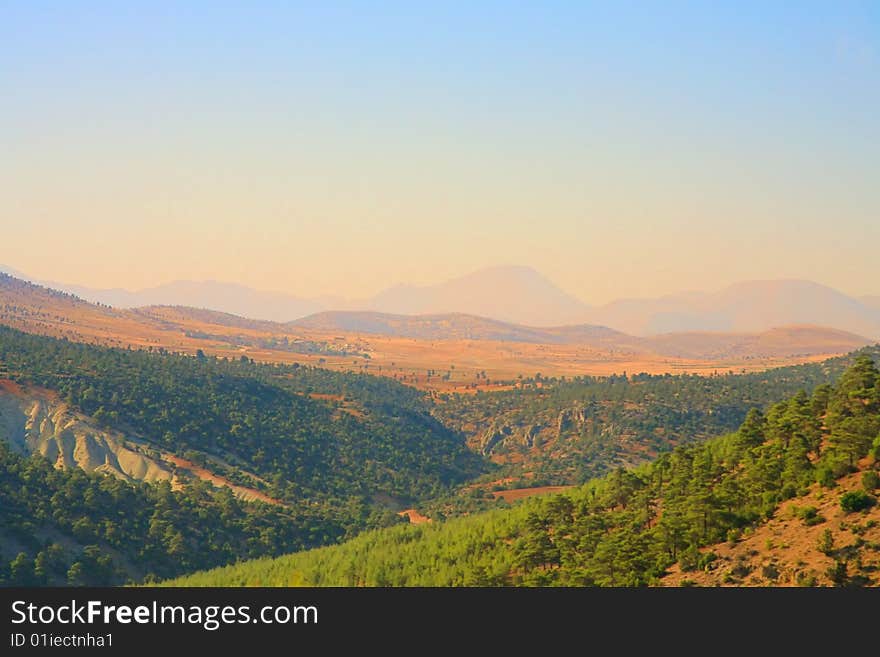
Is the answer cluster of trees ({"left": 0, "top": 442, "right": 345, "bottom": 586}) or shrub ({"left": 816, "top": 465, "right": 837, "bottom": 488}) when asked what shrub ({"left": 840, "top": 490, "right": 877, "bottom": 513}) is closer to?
shrub ({"left": 816, "top": 465, "right": 837, "bottom": 488})

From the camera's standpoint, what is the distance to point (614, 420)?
168 m

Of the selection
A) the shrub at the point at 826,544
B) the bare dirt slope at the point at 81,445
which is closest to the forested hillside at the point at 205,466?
the bare dirt slope at the point at 81,445

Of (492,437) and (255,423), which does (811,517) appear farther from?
(492,437)

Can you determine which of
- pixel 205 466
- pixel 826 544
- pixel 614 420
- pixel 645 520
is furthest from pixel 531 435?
pixel 826 544

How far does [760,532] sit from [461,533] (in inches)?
1131

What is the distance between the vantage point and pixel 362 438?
15662 cm

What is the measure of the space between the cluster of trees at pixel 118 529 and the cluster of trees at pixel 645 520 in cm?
1355

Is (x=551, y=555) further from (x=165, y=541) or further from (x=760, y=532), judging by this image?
(x=165, y=541)

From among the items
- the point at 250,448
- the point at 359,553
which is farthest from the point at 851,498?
the point at 250,448

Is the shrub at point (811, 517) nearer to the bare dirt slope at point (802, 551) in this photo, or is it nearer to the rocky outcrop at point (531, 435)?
the bare dirt slope at point (802, 551)

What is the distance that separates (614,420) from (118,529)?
10252 cm

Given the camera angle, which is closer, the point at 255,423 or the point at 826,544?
the point at 826,544

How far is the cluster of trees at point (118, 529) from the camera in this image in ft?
257

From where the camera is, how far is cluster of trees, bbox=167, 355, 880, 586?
1944 inches
